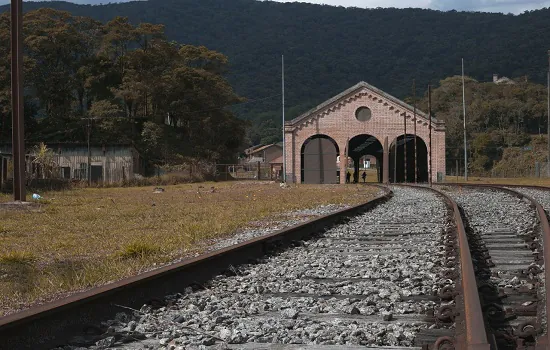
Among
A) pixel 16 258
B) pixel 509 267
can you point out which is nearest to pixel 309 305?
pixel 509 267

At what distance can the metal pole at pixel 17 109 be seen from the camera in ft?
65.4

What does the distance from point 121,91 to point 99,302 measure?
63.9m

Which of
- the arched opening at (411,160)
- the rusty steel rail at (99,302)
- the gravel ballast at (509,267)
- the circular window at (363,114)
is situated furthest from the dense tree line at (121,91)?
the rusty steel rail at (99,302)

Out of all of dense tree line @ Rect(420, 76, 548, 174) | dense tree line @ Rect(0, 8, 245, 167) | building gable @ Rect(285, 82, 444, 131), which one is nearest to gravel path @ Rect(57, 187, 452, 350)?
building gable @ Rect(285, 82, 444, 131)

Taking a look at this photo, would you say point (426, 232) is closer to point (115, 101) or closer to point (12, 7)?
point (12, 7)

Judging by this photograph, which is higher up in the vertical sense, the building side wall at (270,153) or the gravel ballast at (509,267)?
the building side wall at (270,153)

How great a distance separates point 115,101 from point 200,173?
12.7 metres

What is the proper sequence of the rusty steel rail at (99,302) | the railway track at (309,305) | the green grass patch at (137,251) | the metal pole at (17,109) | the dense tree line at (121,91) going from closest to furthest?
the rusty steel rail at (99,302), the railway track at (309,305), the green grass patch at (137,251), the metal pole at (17,109), the dense tree line at (121,91)

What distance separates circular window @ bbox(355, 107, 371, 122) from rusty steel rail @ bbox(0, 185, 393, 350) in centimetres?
5423

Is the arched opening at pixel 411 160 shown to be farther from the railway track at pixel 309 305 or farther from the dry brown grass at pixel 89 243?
the railway track at pixel 309 305

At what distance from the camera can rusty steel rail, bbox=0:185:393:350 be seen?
3760 mm

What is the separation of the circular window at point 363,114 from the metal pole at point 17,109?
43.1 metres

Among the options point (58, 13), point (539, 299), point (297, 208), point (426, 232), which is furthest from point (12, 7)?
point (58, 13)

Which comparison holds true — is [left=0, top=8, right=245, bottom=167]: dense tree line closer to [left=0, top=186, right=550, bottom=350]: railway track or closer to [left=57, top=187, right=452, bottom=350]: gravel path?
[left=57, top=187, right=452, bottom=350]: gravel path
